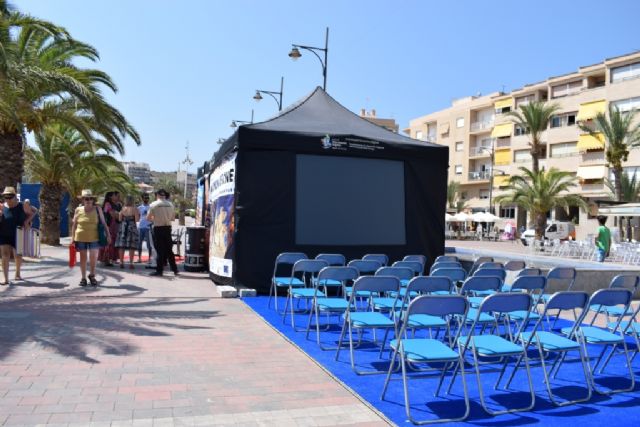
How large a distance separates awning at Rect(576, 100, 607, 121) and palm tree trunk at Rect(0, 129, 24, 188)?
38.5 meters

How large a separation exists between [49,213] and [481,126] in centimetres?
4559

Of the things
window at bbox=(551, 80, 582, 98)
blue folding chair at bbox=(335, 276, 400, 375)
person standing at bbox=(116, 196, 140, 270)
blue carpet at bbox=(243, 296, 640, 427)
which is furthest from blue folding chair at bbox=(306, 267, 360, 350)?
window at bbox=(551, 80, 582, 98)

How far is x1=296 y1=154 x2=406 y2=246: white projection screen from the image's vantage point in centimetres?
942

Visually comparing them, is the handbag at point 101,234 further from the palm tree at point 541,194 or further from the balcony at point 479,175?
the balcony at point 479,175

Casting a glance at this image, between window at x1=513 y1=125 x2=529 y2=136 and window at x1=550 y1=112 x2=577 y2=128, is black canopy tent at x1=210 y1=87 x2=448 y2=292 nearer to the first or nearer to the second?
window at x1=550 y1=112 x2=577 y2=128

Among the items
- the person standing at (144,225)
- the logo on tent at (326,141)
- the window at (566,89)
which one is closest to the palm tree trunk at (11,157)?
the person standing at (144,225)

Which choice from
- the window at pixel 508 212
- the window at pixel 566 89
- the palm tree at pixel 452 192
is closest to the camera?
the window at pixel 566 89

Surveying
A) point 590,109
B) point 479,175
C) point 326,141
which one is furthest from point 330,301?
point 479,175

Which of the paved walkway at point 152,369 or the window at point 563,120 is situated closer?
the paved walkway at point 152,369

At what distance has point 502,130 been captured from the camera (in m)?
50.1

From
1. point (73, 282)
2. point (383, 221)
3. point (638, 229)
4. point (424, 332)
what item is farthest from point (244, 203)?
point (638, 229)

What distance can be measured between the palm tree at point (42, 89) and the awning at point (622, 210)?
1907 cm

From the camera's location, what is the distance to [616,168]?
30672 millimetres

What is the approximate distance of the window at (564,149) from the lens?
4297cm
